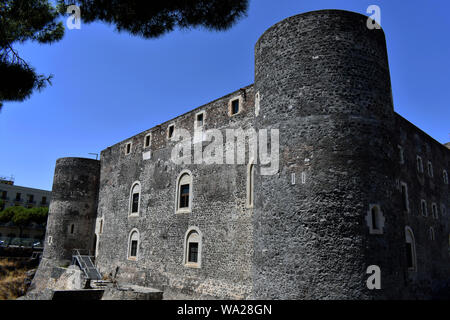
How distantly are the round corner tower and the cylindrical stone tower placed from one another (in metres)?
17.4

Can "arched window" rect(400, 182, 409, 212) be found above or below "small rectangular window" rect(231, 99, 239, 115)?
below

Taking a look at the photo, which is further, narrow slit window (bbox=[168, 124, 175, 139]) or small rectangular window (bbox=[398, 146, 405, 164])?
narrow slit window (bbox=[168, 124, 175, 139])

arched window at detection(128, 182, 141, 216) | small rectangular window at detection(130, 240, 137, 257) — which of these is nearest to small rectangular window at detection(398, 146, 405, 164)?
arched window at detection(128, 182, 141, 216)

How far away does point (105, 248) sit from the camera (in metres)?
21.5

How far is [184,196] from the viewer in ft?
52.7

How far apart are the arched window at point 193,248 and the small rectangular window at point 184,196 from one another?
4.48 feet

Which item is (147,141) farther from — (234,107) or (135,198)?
(234,107)

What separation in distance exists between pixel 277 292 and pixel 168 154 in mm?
10531

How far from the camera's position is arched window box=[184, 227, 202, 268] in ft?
46.9

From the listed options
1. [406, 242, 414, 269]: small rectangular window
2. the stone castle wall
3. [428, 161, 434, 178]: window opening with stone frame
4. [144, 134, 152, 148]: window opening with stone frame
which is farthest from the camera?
[144, 134, 152, 148]: window opening with stone frame

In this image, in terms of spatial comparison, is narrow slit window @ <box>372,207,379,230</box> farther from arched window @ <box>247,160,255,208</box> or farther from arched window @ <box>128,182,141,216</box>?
arched window @ <box>128,182,141,216</box>

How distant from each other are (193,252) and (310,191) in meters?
7.67

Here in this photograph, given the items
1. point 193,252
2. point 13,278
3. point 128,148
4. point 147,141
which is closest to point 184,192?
point 193,252
